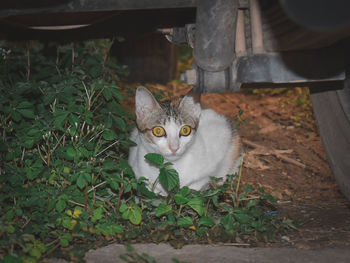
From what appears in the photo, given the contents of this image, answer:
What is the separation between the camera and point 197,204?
7.36ft

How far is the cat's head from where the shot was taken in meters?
2.70

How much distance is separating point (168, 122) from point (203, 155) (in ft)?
1.37

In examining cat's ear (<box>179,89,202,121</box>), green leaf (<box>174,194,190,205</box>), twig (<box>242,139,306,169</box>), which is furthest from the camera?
twig (<box>242,139,306,169</box>)

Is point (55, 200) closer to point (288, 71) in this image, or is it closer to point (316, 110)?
point (288, 71)

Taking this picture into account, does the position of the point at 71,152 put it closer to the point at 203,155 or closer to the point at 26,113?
the point at 26,113

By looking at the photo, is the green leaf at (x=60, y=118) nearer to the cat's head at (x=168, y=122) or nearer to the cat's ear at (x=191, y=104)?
the cat's head at (x=168, y=122)

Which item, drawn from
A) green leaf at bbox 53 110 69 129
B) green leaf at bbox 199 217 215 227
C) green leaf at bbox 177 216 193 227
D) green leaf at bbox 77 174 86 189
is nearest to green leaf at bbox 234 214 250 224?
green leaf at bbox 199 217 215 227

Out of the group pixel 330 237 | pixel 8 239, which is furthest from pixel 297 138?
pixel 8 239

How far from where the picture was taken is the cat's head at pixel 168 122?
2695mm

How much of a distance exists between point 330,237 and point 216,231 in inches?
29.4

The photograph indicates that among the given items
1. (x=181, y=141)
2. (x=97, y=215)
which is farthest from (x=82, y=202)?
(x=181, y=141)

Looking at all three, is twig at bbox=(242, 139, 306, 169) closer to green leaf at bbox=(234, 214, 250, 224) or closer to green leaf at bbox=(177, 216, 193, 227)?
green leaf at bbox=(234, 214, 250, 224)

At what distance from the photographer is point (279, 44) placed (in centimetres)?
184

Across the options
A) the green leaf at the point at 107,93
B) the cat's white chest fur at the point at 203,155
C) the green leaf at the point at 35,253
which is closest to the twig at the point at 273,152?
the cat's white chest fur at the point at 203,155
